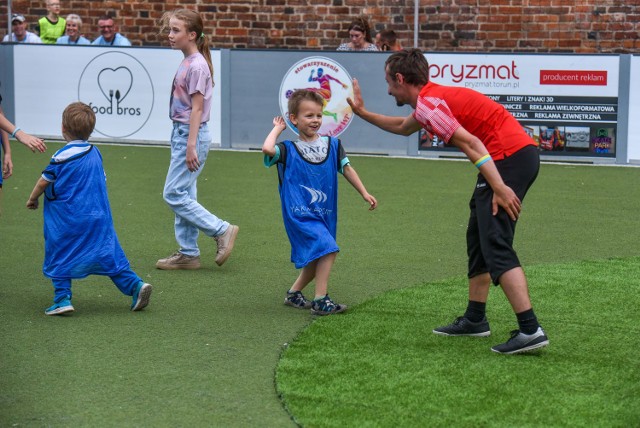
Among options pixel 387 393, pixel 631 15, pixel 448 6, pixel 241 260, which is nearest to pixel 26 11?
pixel 448 6

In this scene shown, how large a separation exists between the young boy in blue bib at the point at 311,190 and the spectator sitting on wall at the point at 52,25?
1306cm

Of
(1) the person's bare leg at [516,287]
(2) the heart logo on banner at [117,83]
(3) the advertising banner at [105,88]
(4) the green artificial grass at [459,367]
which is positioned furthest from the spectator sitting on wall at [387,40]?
(1) the person's bare leg at [516,287]

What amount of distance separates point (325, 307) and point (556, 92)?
842cm

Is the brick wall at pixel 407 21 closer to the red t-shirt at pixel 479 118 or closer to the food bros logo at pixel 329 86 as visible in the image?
the food bros logo at pixel 329 86

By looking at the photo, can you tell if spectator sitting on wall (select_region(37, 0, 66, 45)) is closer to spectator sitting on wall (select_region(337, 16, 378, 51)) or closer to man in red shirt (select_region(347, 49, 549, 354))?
spectator sitting on wall (select_region(337, 16, 378, 51))

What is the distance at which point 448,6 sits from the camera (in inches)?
719

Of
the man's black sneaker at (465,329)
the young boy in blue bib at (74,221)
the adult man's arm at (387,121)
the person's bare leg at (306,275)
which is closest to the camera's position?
the man's black sneaker at (465,329)

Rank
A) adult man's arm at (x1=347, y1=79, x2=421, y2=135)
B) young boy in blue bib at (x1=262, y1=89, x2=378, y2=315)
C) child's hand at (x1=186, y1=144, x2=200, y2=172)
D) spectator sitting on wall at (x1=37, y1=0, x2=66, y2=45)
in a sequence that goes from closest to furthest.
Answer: adult man's arm at (x1=347, y1=79, x2=421, y2=135) < young boy in blue bib at (x1=262, y1=89, x2=378, y2=315) < child's hand at (x1=186, y1=144, x2=200, y2=172) < spectator sitting on wall at (x1=37, y1=0, x2=66, y2=45)

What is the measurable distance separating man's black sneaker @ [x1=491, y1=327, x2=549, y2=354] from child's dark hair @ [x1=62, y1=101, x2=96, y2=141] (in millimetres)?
2640

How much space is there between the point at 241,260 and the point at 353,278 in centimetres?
103

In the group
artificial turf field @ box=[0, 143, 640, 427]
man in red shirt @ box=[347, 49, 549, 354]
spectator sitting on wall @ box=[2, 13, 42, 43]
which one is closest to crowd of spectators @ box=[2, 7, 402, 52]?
spectator sitting on wall @ box=[2, 13, 42, 43]

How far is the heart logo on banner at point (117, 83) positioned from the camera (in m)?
16.0

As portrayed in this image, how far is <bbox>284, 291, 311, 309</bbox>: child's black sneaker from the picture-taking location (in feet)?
22.7

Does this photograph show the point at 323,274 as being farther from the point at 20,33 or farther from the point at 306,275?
the point at 20,33
